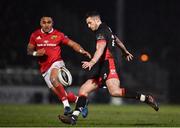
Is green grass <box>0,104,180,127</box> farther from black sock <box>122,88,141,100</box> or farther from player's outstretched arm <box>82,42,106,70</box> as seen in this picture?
player's outstretched arm <box>82,42,106,70</box>

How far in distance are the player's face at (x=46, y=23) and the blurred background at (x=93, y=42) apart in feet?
60.1

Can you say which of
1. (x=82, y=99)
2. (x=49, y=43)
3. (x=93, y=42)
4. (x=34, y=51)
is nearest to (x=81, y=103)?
(x=82, y=99)

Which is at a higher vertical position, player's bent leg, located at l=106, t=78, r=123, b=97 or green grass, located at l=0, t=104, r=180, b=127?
player's bent leg, located at l=106, t=78, r=123, b=97

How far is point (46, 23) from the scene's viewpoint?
62.0 feet

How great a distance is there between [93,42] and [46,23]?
26435mm

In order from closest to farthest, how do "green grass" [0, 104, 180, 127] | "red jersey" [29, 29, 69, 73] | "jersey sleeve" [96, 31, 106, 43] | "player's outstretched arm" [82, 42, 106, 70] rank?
"player's outstretched arm" [82, 42, 106, 70] < "jersey sleeve" [96, 31, 106, 43] < "green grass" [0, 104, 180, 127] < "red jersey" [29, 29, 69, 73]

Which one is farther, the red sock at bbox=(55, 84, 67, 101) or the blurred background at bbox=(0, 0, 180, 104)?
the blurred background at bbox=(0, 0, 180, 104)

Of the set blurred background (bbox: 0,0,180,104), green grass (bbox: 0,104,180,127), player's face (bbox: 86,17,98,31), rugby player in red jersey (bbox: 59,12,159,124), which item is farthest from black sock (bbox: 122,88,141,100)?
blurred background (bbox: 0,0,180,104)

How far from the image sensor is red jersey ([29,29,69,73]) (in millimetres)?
18969

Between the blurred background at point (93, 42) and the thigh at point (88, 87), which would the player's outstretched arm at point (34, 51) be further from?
the blurred background at point (93, 42)

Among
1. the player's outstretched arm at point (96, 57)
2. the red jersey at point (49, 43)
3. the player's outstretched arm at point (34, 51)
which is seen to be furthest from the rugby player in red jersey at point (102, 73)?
the red jersey at point (49, 43)

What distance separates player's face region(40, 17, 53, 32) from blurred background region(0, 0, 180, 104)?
60.1 feet

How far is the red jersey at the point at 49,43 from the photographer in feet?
62.2

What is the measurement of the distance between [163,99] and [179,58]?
19.2 ft
